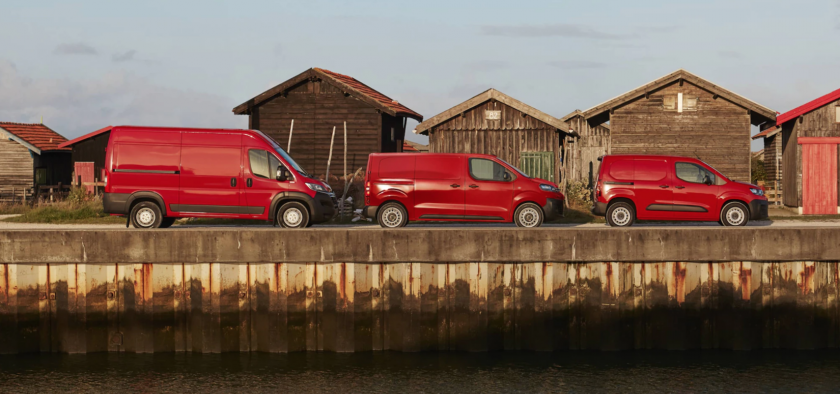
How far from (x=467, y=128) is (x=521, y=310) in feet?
50.8

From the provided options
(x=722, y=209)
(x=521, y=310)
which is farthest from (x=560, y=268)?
(x=722, y=209)

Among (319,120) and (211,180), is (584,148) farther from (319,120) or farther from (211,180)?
(211,180)

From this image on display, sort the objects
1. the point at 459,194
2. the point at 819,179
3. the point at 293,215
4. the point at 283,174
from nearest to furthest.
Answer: the point at 283,174 → the point at 293,215 → the point at 459,194 → the point at 819,179

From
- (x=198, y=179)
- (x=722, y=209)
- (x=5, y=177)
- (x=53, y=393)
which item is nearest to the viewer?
(x=53, y=393)

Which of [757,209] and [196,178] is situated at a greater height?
[196,178]

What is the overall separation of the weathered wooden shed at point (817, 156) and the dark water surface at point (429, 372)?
14.6 m

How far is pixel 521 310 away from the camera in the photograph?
1384cm

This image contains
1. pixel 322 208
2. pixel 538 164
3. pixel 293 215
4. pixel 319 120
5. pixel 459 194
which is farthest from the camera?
pixel 319 120

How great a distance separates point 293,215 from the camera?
54.3 feet

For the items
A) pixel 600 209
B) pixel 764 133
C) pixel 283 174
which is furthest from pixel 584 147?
pixel 283 174

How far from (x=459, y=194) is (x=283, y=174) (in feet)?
12.9

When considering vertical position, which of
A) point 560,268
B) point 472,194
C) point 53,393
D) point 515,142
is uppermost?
point 515,142

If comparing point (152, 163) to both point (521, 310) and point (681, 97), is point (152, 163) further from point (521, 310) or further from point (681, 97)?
point (681, 97)

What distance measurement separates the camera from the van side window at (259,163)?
1641 centimetres
